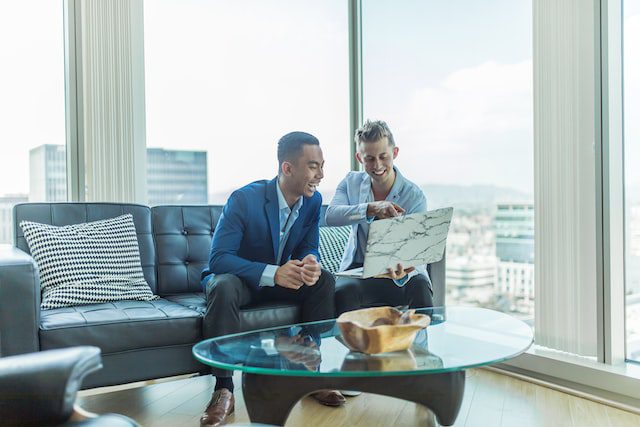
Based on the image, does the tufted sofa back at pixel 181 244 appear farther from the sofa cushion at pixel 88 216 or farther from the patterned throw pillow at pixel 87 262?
the patterned throw pillow at pixel 87 262

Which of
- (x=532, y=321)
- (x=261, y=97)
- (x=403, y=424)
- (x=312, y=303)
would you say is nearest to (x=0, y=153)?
(x=261, y=97)

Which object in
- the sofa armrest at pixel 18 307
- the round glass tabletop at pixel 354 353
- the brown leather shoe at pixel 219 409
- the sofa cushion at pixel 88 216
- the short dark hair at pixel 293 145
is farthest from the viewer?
the sofa cushion at pixel 88 216

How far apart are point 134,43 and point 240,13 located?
2.48 ft

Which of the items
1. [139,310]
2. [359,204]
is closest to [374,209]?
[359,204]

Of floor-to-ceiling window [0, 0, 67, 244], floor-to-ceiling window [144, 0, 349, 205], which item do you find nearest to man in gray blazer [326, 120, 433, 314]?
floor-to-ceiling window [144, 0, 349, 205]

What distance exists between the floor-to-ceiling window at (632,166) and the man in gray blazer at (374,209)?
0.87 m

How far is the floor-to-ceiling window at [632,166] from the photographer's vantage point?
2451 mm

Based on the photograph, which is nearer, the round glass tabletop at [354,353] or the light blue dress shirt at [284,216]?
the round glass tabletop at [354,353]

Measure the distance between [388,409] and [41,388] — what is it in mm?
1518

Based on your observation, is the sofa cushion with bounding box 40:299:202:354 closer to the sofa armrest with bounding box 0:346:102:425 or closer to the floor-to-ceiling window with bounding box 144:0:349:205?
the sofa armrest with bounding box 0:346:102:425

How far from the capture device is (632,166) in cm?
246

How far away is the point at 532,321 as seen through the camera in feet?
9.20

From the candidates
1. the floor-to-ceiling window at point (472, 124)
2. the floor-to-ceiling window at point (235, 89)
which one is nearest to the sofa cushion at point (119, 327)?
the floor-to-ceiling window at point (235, 89)

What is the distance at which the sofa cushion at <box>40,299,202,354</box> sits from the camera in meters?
1.95
